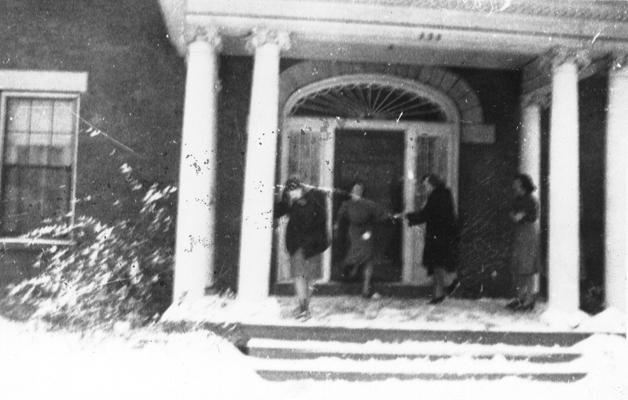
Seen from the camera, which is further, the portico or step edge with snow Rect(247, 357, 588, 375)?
the portico

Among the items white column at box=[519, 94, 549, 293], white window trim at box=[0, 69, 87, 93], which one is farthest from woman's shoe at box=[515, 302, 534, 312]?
white window trim at box=[0, 69, 87, 93]

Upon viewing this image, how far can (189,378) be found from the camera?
5.06 meters

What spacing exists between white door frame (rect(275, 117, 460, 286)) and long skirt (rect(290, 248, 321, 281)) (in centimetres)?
180

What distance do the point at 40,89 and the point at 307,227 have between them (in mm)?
4271

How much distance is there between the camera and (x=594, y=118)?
26.1 feet

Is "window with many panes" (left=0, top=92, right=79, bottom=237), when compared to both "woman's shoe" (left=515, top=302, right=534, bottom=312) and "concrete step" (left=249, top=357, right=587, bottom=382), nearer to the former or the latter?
"concrete step" (left=249, top=357, right=587, bottom=382)

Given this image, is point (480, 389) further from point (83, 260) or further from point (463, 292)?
point (83, 260)

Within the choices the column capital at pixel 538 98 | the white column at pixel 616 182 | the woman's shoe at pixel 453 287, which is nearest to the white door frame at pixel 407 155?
the woman's shoe at pixel 453 287

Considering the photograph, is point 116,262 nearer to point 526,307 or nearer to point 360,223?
point 360,223

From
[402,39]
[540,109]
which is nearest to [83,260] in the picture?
[402,39]

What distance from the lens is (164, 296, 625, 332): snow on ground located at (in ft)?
19.3

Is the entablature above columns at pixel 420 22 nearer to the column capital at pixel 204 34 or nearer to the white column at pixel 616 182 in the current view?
the column capital at pixel 204 34

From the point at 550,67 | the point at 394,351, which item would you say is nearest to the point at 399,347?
the point at 394,351

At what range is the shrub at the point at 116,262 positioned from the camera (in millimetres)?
7223
